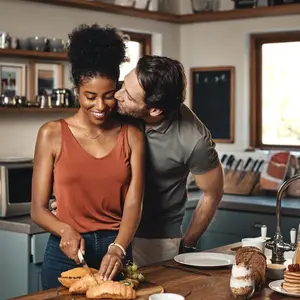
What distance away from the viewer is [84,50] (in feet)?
8.71

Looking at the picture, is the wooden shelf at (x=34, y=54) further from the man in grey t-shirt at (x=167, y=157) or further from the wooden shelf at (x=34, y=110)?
the man in grey t-shirt at (x=167, y=157)

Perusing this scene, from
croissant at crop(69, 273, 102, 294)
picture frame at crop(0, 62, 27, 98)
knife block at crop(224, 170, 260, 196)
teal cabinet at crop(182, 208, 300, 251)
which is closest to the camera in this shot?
croissant at crop(69, 273, 102, 294)

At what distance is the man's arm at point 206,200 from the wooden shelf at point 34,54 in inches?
73.5

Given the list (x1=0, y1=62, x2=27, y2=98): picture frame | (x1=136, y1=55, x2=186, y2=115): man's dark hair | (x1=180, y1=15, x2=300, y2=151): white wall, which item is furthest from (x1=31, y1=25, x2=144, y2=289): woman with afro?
(x1=180, y1=15, x2=300, y2=151): white wall

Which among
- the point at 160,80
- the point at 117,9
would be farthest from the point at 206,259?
the point at 117,9

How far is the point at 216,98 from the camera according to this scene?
5.62 meters

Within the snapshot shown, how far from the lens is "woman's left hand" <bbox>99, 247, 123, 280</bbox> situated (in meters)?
2.45

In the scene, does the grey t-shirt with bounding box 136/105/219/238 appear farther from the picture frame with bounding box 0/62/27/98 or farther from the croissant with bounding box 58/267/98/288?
the picture frame with bounding box 0/62/27/98

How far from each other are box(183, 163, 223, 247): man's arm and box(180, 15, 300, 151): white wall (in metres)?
2.49

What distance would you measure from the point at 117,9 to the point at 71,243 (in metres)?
2.88

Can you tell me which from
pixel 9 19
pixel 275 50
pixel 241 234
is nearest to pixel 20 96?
pixel 9 19

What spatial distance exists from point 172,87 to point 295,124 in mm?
2871

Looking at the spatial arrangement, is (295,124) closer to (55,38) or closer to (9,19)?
(55,38)

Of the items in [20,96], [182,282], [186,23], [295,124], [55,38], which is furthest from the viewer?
[186,23]
